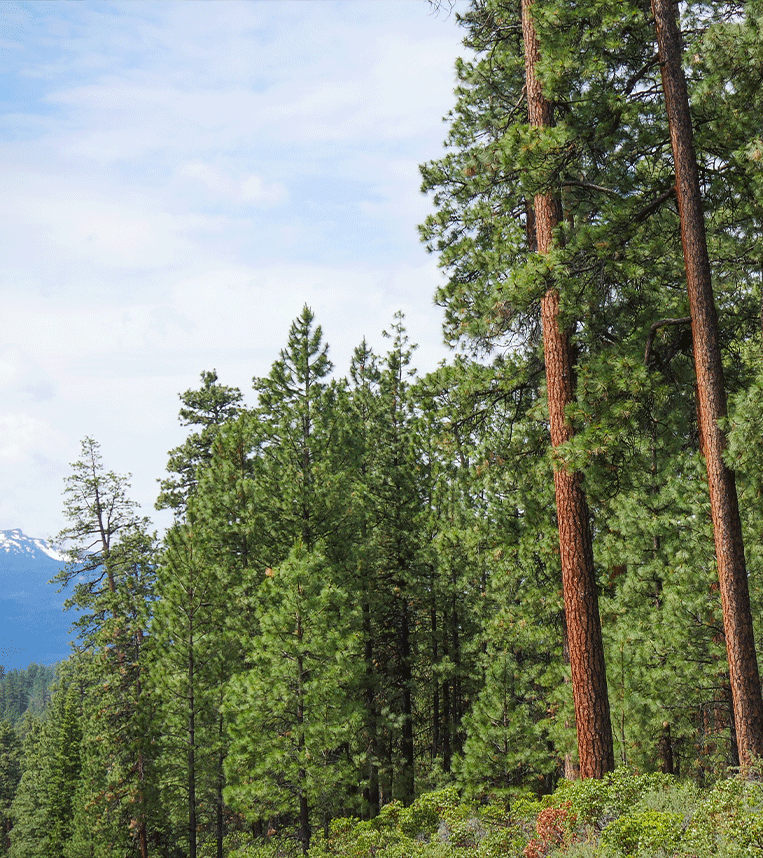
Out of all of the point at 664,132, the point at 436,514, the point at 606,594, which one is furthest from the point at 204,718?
the point at 664,132

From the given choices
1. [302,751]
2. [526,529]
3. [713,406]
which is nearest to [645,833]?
[713,406]

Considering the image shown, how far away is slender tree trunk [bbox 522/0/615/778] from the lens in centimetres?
775

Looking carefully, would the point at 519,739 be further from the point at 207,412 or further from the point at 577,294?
the point at 207,412

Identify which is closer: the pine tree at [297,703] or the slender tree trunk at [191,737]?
the pine tree at [297,703]

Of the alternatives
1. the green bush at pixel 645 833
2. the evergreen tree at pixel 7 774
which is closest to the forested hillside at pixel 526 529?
the green bush at pixel 645 833

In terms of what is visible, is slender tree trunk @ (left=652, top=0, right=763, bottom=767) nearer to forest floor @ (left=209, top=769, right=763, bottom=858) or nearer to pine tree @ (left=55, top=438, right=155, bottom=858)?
forest floor @ (left=209, top=769, right=763, bottom=858)

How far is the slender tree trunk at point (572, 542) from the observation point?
7.75 meters

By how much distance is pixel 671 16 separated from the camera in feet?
25.1

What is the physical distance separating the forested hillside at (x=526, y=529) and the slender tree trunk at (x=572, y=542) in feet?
0.12

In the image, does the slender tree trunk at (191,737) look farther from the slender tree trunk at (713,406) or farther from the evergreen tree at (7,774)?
the evergreen tree at (7,774)

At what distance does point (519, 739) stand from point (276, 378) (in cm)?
1064

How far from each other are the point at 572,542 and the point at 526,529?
4.45 meters

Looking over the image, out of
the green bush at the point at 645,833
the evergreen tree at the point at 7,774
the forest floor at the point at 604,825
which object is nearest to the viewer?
the forest floor at the point at 604,825

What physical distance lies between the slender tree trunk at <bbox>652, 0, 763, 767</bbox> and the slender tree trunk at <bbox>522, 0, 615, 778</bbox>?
1454mm
